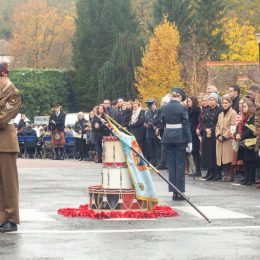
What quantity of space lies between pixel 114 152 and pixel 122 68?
69.4m

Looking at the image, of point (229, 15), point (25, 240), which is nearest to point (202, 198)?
point (25, 240)

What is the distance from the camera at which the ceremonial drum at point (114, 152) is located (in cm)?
1493

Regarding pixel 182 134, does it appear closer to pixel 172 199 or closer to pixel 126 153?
pixel 172 199

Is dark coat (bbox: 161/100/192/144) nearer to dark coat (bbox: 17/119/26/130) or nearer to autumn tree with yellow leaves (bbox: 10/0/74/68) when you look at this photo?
dark coat (bbox: 17/119/26/130)

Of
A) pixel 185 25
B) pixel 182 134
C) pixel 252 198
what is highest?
pixel 185 25

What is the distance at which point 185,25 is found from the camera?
85750 millimetres

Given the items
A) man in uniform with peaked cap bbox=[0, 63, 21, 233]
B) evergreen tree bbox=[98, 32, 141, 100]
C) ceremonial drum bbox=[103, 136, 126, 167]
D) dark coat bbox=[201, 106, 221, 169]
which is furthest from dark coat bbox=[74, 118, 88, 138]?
evergreen tree bbox=[98, 32, 141, 100]

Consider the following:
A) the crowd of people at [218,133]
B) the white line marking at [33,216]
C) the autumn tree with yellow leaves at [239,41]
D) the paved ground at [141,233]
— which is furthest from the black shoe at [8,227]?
the autumn tree with yellow leaves at [239,41]

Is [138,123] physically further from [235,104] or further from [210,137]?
[235,104]

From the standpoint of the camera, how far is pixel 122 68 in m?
84.2

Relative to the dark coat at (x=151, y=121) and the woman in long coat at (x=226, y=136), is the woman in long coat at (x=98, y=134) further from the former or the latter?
the woman in long coat at (x=226, y=136)

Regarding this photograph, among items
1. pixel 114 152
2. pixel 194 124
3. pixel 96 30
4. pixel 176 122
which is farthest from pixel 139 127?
pixel 96 30

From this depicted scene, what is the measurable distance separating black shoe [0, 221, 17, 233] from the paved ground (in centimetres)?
13

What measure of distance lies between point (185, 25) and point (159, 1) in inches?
122
